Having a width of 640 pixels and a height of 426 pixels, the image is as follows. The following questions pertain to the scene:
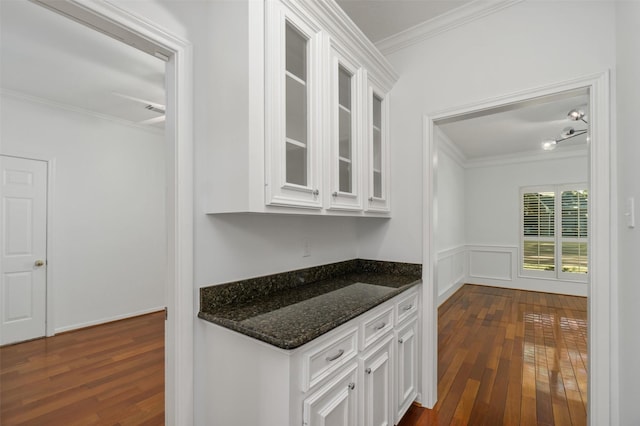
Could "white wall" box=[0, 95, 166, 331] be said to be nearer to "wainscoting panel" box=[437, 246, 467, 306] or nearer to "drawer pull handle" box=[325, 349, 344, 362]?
"drawer pull handle" box=[325, 349, 344, 362]

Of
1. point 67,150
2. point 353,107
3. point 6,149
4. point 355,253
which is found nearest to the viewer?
point 353,107

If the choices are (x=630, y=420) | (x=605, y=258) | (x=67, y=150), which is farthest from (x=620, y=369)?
(x=67, y=150)

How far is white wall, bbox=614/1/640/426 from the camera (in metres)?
1.19

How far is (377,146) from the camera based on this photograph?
7.27 ft

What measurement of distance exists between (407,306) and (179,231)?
1.54 m

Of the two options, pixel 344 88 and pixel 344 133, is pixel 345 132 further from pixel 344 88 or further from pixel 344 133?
pixel 344 88

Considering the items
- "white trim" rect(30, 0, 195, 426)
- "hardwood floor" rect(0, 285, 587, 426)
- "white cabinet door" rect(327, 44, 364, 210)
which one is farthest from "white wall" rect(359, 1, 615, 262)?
"white trim" rect(30, 0, 195, 426)

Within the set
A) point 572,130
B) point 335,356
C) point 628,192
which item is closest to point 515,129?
point 572,130

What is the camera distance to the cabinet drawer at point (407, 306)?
1859mm

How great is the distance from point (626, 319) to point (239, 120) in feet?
6.63

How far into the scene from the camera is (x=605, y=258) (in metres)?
1.54

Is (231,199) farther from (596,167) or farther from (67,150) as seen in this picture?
(67,150)

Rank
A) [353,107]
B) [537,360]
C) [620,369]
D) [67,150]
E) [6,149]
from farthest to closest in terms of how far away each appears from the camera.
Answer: [67,150] < [6,149] < [537,360] < [353,107] < [620,369]

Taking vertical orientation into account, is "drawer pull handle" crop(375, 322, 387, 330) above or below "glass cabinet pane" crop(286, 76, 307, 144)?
below
